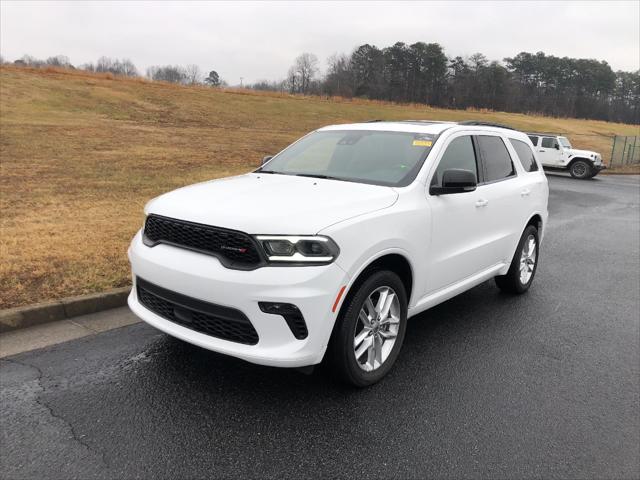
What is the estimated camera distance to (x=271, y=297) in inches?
113

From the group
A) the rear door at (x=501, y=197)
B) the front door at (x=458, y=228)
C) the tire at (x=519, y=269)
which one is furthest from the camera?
the tire at (x=519, y=269)

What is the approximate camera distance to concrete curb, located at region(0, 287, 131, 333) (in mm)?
4203

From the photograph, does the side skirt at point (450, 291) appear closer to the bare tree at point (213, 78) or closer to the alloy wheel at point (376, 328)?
the alloy wheel at point (376, 328)

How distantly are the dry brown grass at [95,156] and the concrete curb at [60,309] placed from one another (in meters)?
0.21

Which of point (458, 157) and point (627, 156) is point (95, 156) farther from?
point (627, 156)

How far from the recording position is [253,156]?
18.2 m

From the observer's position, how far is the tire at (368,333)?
3.19 metres

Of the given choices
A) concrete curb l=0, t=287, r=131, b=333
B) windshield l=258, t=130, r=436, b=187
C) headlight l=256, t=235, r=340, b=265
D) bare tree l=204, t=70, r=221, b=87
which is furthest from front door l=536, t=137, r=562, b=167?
bare tree l=204, t=70, r=221, b=87

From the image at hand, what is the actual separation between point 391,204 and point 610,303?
3585mm

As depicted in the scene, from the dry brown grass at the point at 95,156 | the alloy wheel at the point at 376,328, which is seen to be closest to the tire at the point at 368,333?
the alloy wheel at the point at 376,328

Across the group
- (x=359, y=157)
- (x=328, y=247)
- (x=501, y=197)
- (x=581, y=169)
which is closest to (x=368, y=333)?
(x=328, y=247)

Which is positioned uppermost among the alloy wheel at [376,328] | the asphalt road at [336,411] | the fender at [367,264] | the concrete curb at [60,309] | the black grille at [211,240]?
the black grille at [211,240]

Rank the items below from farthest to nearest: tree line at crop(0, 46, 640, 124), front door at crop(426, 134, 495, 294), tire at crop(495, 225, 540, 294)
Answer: tree line at crop(0, 46, 640, 124)
tire at crop(495, 225, 540, 294)
front door at crop(426, 134, 495, 294)

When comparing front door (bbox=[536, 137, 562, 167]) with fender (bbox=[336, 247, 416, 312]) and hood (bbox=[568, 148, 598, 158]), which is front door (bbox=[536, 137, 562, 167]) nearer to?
hood (bbox=[568, 148, 598, 158])
